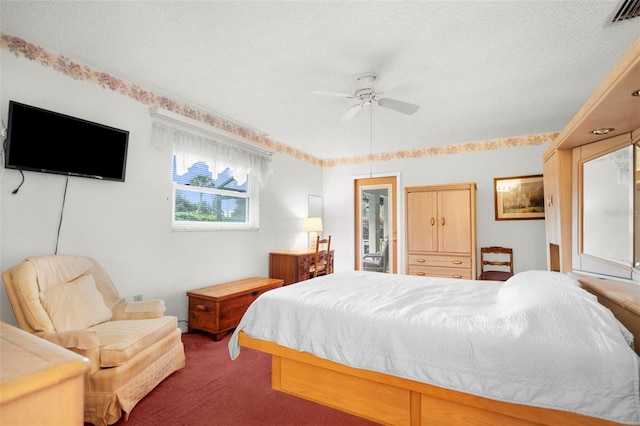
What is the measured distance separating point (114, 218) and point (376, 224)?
404 centimetres

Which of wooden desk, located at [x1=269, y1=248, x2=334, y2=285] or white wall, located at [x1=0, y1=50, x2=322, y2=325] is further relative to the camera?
wooden desk, located at [x1=269, y1=248, x2=334, y2=285]

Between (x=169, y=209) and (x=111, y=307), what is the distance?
44.1 inches

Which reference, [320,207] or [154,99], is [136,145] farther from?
[320,207]

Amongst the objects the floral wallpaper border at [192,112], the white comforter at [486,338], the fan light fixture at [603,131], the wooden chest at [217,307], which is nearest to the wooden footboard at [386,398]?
the white comforter at [486,338]

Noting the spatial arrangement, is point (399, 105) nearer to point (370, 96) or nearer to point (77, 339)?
point (370, 96)

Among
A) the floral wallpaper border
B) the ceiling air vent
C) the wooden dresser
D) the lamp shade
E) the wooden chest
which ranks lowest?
the wooden chest

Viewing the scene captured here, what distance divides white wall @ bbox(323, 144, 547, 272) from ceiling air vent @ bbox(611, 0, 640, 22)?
2.68 metres

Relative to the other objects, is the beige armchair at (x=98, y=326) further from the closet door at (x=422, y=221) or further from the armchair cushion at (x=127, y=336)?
the closet door at (x=422, y=221)

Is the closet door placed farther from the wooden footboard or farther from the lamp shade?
the wooden footboard

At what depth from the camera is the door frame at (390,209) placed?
5.22 m

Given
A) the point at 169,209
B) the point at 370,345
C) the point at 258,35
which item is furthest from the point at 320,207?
the point at 370,345

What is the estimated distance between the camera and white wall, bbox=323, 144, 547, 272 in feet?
14.1

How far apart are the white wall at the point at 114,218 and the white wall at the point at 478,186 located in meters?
2.29

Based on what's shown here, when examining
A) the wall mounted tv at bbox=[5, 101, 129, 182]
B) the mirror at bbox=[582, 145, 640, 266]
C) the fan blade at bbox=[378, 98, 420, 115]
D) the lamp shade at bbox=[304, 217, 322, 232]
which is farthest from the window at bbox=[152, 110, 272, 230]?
the mirror at bbox=[582, 145, 640, 266]
